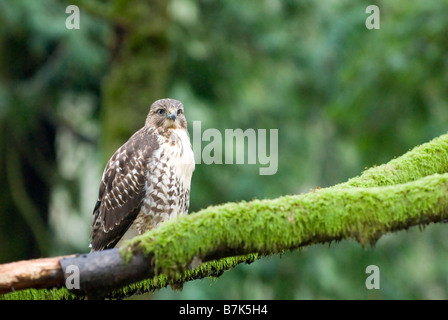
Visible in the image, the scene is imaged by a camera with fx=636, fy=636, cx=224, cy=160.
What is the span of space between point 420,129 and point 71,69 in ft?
16.7

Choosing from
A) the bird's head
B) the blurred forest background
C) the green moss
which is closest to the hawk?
the bird's head

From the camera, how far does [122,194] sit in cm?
498

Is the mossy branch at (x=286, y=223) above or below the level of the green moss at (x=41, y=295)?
above

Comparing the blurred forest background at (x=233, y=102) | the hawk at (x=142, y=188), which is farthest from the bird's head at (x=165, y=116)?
the blurred forest background at (x=233, y=102)

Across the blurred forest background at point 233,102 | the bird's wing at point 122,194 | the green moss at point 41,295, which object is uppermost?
the blurred forest background at point 233,102

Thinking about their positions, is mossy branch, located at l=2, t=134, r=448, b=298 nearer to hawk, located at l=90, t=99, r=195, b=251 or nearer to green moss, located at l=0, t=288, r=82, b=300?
green moss, located at l=0, t=288, r=82, b=300

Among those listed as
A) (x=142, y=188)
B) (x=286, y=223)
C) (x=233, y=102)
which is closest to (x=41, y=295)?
(x=286, y=223)

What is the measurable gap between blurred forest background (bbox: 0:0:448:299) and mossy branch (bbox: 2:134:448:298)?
13.7 feet

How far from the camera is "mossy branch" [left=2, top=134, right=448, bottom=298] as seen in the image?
297 centimetres

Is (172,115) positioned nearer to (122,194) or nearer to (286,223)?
(122,194)

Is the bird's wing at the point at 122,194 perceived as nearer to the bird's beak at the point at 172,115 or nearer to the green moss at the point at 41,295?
the bird's beak at the point at 172,115

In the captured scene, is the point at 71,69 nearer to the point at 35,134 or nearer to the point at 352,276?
the point at 35,134

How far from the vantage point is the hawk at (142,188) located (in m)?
4.88

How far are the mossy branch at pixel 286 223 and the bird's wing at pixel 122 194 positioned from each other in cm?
172
